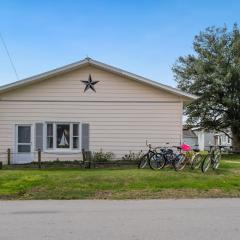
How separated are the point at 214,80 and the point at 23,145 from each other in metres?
23.2

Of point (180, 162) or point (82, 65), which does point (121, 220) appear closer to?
point (180, 162)

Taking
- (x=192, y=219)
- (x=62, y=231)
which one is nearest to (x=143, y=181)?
(x=192, y=219)

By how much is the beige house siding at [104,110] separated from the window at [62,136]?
0.36 metres

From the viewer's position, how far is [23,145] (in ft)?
81.6

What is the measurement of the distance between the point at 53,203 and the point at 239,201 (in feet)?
16.6

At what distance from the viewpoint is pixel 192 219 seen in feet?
33.4

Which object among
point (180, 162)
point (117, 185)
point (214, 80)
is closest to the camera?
point (117, 185)

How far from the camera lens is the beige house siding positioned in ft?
81.5

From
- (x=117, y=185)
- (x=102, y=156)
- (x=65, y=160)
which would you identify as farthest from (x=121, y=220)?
(x=65, y=160)

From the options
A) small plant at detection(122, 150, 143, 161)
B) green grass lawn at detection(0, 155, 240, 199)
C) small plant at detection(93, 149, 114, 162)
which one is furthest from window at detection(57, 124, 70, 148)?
green grass lawn at detection(0, 155, 240, 199)

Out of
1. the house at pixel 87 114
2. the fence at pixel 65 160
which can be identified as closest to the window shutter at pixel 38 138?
the house at pixel 87 114

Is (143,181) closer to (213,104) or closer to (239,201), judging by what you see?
(239,201)

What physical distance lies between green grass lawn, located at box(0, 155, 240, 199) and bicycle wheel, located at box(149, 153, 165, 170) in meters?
1.99

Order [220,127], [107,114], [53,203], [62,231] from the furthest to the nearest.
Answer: [220,127] < [107,114] < [53,203] < [62,231]
